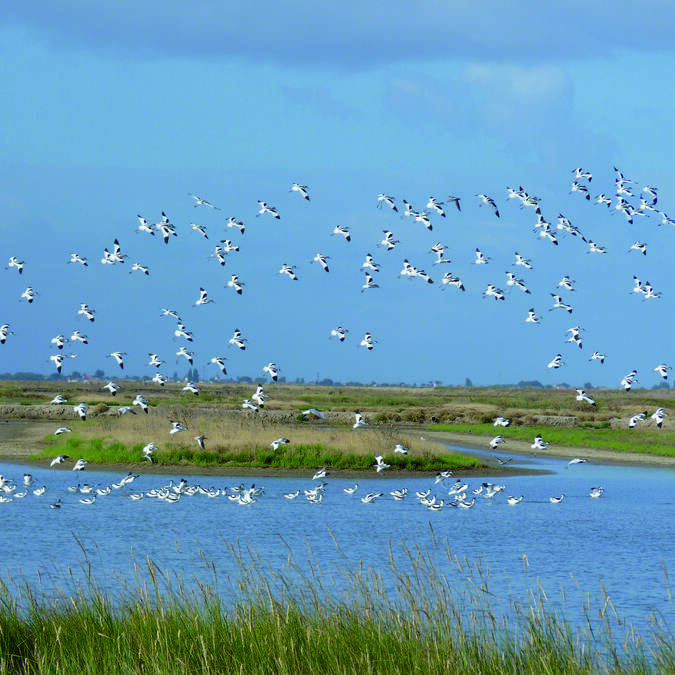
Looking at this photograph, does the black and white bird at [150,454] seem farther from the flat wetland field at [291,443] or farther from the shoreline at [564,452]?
the shoreline at [564,452]

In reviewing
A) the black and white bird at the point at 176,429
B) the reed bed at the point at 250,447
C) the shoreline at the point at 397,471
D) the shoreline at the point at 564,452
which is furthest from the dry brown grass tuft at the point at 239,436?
the shoreline at the point at 564,452

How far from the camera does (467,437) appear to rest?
7838 cm

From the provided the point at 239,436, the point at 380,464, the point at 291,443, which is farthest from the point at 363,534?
the point at 239,436

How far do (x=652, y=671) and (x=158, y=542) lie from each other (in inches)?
741

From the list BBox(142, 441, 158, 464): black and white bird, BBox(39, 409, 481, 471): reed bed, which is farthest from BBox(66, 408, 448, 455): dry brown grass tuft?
BBox(142, 441, 158, 464): black and white bird

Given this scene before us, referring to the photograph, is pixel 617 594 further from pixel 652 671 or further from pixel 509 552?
pixel 652 671

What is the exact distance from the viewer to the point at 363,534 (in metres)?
32.2

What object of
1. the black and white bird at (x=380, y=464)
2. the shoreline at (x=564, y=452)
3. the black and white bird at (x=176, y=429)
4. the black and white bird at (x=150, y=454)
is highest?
the black and white bird at (x=176, y=429)

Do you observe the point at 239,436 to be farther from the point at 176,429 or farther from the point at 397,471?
the point at 397,471

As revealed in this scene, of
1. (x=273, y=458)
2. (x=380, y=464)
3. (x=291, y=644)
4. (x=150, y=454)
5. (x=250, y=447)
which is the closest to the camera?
(x=291, y=644)

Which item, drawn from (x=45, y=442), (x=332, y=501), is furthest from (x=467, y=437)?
(x=332, y=501)

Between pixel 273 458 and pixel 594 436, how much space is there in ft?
106

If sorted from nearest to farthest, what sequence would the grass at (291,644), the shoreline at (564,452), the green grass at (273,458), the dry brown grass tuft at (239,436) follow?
the grass at (291,644), the green grass at (273,458), the dry brown grass tuft at (239,436), the shoreline at (564,452)

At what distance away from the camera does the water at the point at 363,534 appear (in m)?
24.8
